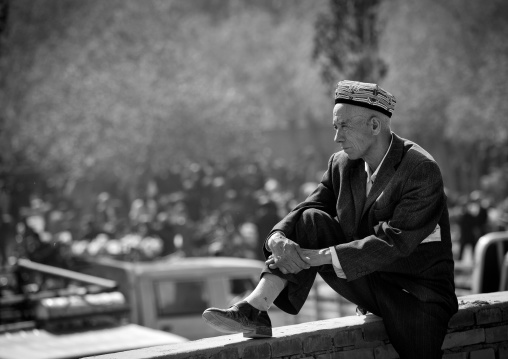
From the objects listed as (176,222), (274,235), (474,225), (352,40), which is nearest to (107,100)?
A: (176,222)

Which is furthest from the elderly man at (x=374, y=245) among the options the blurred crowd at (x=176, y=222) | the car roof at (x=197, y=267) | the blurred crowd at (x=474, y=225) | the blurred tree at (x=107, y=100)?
the blurred tree at (x=107, y=100)

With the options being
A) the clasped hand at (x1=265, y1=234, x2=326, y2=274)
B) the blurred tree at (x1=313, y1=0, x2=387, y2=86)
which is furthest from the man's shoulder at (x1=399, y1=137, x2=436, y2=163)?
the blurred tree at (x1=313, y1=0, x2=387, y2=86)

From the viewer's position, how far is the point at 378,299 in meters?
3.96

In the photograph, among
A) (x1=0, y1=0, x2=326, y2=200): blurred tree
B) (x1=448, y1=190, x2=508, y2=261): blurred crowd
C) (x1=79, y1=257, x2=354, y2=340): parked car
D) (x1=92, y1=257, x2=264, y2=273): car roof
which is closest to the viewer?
(x1=79, y1=257, x2=354, y2=340): parked car

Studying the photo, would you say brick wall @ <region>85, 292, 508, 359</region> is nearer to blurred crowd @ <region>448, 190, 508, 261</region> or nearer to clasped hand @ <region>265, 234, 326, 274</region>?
clasped hand @ <region>265, 234, 326, 274</region>

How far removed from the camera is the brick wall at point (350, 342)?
3.67m

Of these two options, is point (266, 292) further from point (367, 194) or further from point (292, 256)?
point (367, 194)

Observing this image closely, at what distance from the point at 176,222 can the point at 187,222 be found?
13.6 inches

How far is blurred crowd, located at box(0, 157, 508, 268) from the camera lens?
12969 mm

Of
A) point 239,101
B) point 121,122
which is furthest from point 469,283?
point 239,101

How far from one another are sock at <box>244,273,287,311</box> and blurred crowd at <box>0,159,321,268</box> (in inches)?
268

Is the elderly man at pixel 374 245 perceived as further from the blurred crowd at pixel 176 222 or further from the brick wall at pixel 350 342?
the blurred crowd at pixel 176 222

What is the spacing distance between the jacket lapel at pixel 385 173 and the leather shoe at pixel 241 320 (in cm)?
69

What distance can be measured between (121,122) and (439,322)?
22703 mm
